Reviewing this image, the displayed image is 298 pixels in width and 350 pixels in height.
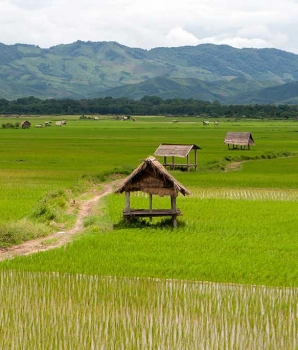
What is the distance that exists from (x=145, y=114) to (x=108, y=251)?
14854 centimetres

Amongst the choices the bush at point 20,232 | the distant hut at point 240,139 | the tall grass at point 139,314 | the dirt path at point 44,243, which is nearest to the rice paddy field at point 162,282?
the tall grass at point 139,314

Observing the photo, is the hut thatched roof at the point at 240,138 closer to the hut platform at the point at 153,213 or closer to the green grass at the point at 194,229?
the green grass at the point at 194,229

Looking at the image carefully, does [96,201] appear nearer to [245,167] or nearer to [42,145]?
[245,167]

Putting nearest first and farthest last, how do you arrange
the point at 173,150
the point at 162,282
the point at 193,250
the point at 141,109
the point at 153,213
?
the point at 162,282 → the point at 193,250 → the point at 153,213 → the point at 173,150 → the point at 141,109

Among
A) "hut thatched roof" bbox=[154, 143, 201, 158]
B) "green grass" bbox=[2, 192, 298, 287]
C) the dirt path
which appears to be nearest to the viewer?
"green grass" bbox=[2, 192, 298, 287]

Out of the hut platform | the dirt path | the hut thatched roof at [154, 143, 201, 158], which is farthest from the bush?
the hut thatched roof at [154, 143, 201, 158]

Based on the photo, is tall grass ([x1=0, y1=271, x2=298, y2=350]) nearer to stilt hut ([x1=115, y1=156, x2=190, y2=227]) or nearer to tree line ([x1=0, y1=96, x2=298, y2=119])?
stilt hut ([x1=115, y1=156, x2=190, y2=227])

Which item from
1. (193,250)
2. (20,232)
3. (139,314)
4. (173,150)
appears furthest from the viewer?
(173,150)

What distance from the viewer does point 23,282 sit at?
1188 cm

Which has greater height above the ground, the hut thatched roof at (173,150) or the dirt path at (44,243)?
the hut thatched roof at (173,150)

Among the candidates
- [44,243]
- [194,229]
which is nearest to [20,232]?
[44,243]

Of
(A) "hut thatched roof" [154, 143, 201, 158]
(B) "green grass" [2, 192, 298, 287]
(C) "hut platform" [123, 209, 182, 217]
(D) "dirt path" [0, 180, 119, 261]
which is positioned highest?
(A) "hut thatched roof" [154, 143, 201, 158]

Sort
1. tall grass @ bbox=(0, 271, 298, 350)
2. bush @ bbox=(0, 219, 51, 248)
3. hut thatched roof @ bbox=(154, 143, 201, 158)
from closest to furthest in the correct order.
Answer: tall grass @ bbox=(0, 271, 298, 350) → bush @ bbox=(0, 219, 51, 248) → hut thatched roof @ bbox=(154, 143, 201, 158)

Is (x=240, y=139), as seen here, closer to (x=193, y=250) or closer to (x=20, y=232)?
(x=20, y=232)
